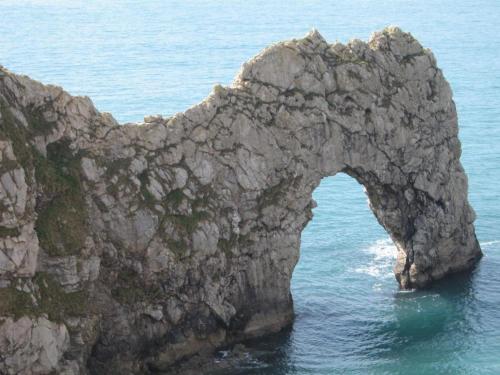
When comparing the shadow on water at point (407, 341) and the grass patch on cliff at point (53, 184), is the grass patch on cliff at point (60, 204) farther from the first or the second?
the shadow on water at point (407, 341)

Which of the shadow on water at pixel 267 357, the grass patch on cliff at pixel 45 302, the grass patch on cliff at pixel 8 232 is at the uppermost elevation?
the grass patch on cliff at pixel 8 232

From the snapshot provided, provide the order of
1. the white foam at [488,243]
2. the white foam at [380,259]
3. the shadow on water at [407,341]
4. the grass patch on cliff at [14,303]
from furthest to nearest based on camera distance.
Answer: the white foam at [488,243], the white foam at [380,259], the shadow on water at [407,341], the grass patch on cliff at [14,303]

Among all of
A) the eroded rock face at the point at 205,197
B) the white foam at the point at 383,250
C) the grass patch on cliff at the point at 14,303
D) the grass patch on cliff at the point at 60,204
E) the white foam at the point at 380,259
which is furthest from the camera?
the white foam at the point at 383,250

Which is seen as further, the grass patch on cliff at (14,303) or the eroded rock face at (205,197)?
the eroded rock face at (205,197)

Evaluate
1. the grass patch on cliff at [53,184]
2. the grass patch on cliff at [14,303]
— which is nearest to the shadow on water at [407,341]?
the grass patch on cliff at [53,184]

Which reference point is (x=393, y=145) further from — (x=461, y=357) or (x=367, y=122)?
(x=461, y=357)

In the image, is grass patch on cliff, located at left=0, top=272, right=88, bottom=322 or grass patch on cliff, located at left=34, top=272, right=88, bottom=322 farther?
grass patch on cliff, located at left=34, top=272, right=88, bottom=322

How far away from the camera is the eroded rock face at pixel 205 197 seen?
68688 mm

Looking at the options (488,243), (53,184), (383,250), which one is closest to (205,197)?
(53,184)

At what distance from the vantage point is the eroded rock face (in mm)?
68688

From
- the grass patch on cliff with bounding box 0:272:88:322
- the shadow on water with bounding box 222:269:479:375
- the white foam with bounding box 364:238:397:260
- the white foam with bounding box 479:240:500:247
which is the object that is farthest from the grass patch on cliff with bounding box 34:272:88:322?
the white foam with bounding box 479:240:500:247

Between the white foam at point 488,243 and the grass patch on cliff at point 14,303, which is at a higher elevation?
the grass patch on cliff at point 14,303

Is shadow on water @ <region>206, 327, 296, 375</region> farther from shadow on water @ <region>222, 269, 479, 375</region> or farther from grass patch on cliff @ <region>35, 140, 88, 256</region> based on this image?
grass patch on cliff @ <region>35, 140, 88, 256</region>

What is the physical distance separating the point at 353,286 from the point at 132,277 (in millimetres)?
25956
